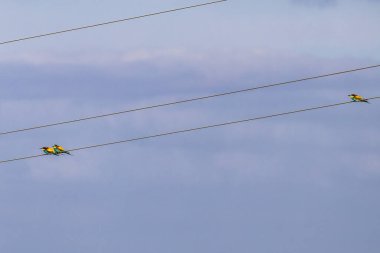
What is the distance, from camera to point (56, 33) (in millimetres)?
45906

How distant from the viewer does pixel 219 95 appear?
148ft

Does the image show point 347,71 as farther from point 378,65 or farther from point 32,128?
point 32,128

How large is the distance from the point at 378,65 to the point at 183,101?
999 centimetres

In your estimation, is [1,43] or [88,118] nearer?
[88,118]

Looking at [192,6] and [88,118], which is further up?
[192,6]

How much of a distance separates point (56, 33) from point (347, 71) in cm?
1486

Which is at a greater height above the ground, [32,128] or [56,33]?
[56,33]

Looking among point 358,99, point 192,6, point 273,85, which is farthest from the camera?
point 358,99

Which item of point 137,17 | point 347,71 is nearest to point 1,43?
point 137,17

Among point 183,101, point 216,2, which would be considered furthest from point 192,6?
point 183,101

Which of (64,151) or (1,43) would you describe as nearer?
(1,43)

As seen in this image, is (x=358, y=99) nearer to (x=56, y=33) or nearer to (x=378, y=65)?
(x=378, y=65)

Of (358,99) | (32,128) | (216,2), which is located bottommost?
(32,128)

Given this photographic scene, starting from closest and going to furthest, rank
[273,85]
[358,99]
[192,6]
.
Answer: [273,85] < [192,6] < [358,99]
